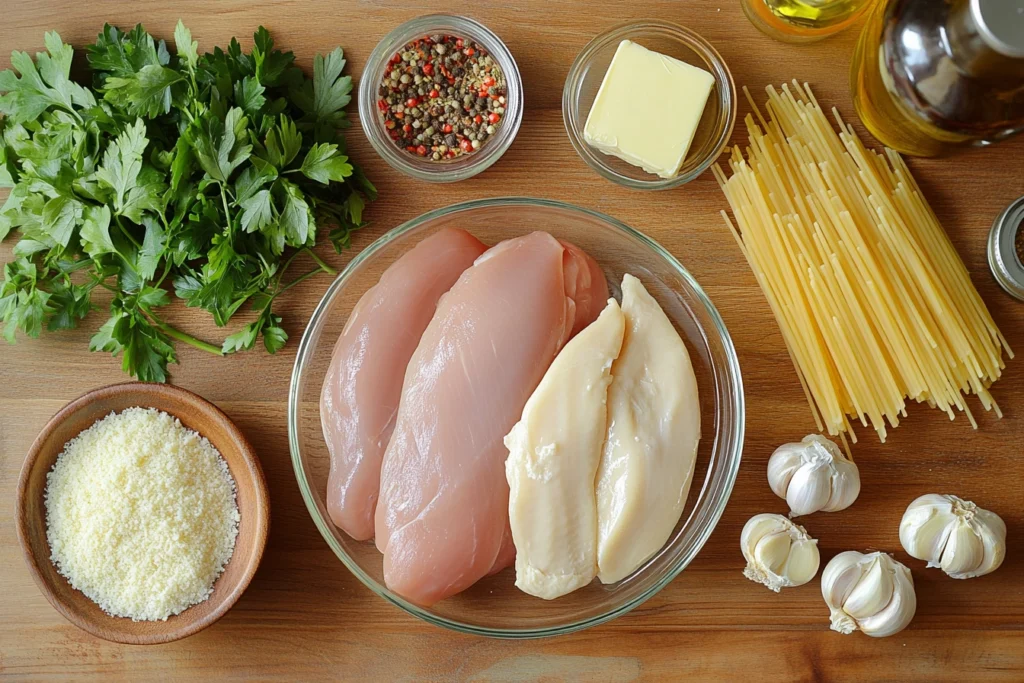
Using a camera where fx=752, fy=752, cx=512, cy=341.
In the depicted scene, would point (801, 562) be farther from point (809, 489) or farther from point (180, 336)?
point (180, 336)

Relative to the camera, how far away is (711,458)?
145 cm

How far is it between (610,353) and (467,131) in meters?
0.56

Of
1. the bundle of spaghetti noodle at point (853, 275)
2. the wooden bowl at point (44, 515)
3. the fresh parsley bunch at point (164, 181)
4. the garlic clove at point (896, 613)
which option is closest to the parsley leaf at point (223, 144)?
the fresh parsley bunch at point (164, 181)

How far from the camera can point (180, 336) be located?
59.3 inches

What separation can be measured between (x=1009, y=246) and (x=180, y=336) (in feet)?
5.41

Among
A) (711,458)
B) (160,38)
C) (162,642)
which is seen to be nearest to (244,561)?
(162,642)

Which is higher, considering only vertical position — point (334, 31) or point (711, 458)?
point (334, 31)

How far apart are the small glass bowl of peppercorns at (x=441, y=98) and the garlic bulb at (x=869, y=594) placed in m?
1.06

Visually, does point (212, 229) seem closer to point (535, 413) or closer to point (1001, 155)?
point (535, 413)

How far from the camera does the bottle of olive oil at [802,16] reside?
140 cm

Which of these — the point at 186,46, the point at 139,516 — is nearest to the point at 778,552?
the point at 139,516

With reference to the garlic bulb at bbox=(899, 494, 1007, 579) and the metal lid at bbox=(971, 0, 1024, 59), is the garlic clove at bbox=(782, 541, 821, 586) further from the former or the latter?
the metal lid at bbox=(971, 0, 1024, 59)

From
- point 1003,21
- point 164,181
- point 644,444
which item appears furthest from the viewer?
point 164,181

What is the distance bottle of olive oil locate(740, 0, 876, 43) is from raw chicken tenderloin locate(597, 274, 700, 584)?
66 centimetres
